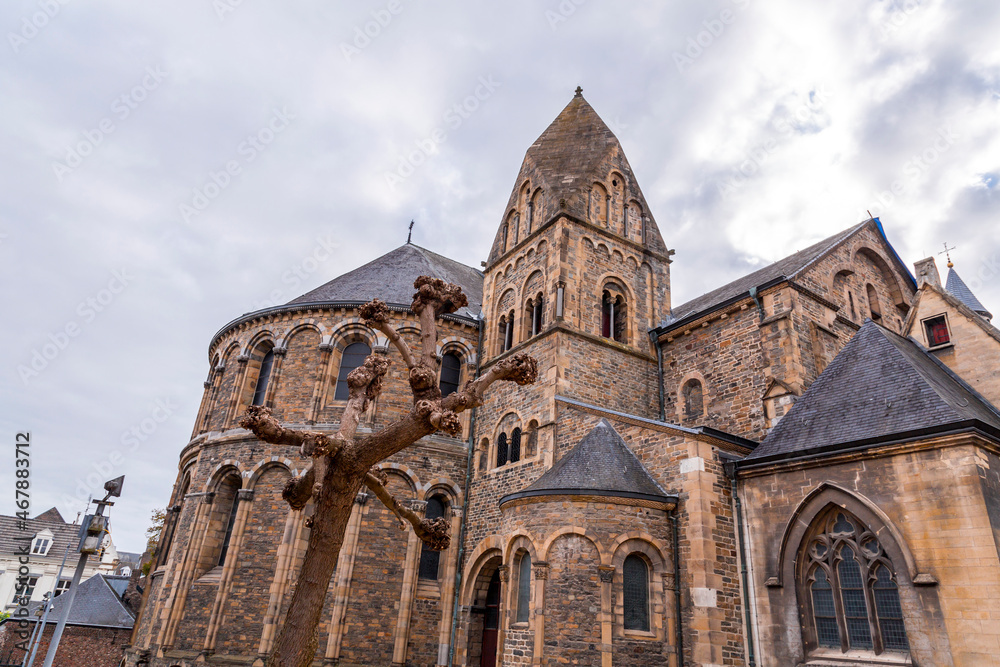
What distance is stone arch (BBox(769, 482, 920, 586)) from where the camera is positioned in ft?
33.1

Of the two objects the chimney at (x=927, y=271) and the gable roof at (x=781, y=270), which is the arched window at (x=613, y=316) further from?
the chimney at (x=927, y=271)

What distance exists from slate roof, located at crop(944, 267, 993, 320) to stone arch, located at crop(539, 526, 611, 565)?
17.8 metres

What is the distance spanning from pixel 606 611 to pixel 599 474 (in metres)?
2.66

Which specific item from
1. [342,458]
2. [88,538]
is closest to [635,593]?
[342,458]

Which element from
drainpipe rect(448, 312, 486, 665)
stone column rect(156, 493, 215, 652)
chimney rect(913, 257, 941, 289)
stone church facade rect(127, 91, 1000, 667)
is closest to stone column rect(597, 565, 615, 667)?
stone church facade rect(127, 91, 1000, 667)

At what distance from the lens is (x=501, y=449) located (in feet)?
59.3

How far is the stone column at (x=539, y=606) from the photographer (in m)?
11.8

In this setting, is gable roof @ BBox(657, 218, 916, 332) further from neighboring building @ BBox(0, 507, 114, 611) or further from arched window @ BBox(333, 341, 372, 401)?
neighboring building @ BBox(0, 507, 114, 611)

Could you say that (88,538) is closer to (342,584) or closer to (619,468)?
(342,584)

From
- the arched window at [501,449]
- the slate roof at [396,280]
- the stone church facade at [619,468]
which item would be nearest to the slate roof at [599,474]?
the stone church facade at [619,468]

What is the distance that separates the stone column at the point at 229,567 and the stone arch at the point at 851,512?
13538mm

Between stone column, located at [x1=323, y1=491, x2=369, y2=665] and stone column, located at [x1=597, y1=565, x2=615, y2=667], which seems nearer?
stone column, located at [x1=597, y1=565, x2=615, y2=667]

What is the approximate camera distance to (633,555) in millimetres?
12508

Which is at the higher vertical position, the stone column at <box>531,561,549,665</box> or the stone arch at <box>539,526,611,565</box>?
the stone arch at <box>539,526,611,565</box>
